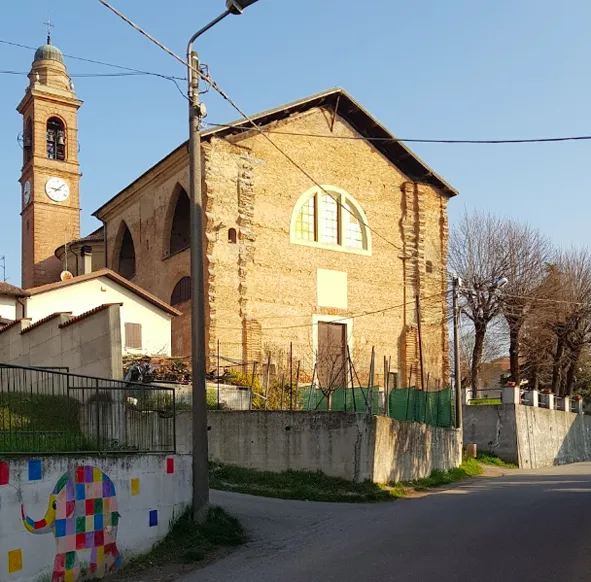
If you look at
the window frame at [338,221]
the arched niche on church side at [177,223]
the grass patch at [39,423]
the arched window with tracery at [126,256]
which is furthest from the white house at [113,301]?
the grass patch at [39,423]

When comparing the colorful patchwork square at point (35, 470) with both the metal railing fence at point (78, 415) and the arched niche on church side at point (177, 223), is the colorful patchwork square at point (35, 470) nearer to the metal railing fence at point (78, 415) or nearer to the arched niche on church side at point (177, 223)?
the metal railing fence at point (78, 415)

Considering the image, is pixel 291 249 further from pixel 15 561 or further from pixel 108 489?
pixel 15 561

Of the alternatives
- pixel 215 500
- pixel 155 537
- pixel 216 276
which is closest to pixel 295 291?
pixel 216 276

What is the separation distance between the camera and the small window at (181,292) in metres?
31.2

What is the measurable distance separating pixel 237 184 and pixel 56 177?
24.6 metres

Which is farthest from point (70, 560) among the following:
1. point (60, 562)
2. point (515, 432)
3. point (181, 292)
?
point (515, 432)

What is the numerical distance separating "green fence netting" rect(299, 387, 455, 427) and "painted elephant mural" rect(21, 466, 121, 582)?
1075 cm

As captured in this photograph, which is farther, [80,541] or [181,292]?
[181,292]

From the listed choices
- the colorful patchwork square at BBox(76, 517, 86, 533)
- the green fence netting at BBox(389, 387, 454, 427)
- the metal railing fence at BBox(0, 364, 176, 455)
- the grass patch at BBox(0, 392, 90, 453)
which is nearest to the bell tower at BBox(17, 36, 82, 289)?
the green fence netting at BBox(389, 387, 454, 427)

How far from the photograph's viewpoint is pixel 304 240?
32594 mm

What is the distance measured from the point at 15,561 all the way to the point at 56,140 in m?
47.3

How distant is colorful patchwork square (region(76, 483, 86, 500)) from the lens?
984cm

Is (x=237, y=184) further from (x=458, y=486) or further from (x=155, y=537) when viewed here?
(x=155, y=537)

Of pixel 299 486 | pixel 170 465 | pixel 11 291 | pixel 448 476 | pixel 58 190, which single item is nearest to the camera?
pixel 170 465
